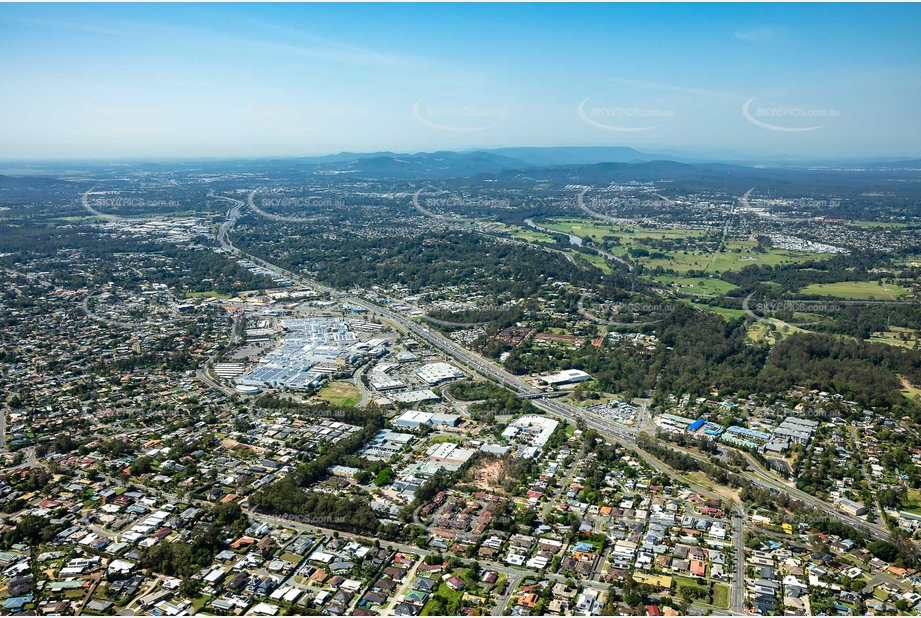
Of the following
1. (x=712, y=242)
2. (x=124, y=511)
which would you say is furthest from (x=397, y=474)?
(x=712, y=242)

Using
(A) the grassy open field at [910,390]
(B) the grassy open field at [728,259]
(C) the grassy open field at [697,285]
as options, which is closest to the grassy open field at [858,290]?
(C) the grassy open field at [697,285]

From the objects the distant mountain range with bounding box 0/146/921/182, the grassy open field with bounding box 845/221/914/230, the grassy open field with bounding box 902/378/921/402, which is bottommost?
the grassy open field with bounding box 902/378/921/402

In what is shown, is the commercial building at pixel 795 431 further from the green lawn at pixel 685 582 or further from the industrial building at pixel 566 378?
the green lawn at pixel 685 582

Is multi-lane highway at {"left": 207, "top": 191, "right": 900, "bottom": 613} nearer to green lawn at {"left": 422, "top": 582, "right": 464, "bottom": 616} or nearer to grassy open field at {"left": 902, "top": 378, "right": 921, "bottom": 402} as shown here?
green lawn at {"left": 422, "top": 582, "right": 464, "bottom": 616}

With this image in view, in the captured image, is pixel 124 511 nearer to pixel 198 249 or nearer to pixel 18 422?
pixel 18 422

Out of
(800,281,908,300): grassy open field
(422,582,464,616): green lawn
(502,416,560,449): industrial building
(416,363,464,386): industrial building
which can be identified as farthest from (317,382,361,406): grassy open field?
(800,281,908,300): grassy open field

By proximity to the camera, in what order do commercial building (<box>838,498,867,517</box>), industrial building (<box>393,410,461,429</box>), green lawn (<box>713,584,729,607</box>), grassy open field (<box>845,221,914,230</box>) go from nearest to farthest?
green lawn (<box>713,584,729,607</box>)
commercial building (<box>838,498,867,517</box>)
industrial building (<box>393,410,461,429</box>)
grassy open field (<box>845,221,914,230</box>)
